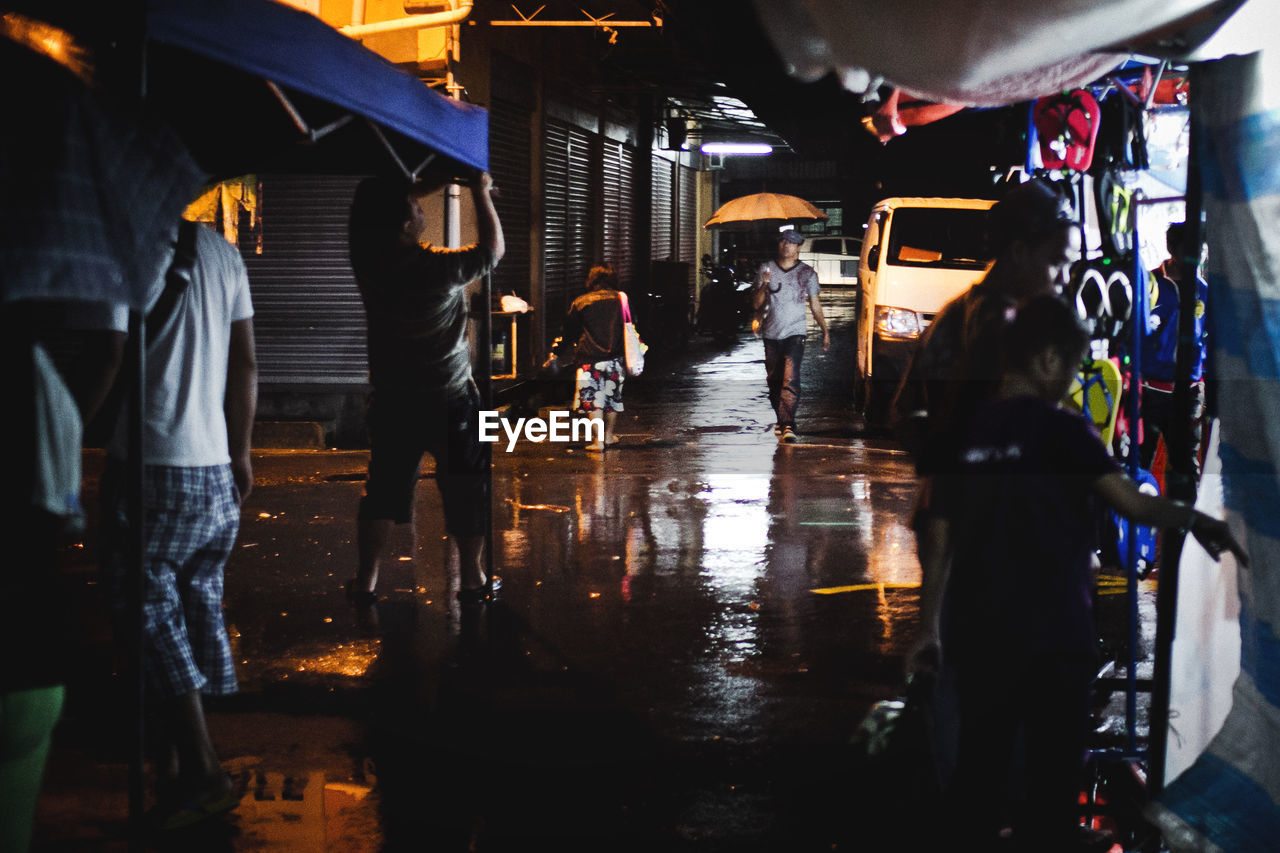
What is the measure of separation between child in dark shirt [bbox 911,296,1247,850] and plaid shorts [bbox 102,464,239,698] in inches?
90.3

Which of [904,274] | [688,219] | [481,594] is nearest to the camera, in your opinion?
[481,594]

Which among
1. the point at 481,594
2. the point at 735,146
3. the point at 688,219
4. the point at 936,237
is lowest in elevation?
the point at 481,594

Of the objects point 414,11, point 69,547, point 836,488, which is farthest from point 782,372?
point 69,547

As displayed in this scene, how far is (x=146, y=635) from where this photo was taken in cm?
406

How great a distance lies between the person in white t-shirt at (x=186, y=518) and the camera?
411 centimetres

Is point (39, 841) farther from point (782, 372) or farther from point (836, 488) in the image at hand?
point (782, 372)

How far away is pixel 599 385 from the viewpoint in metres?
12.3

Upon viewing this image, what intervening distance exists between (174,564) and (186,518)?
0.16 meters

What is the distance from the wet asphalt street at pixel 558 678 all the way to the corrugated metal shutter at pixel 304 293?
8.98 feet

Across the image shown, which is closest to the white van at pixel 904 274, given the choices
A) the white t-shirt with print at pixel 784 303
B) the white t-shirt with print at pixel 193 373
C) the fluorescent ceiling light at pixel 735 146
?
the white t-shirt with print at pixel 784 303

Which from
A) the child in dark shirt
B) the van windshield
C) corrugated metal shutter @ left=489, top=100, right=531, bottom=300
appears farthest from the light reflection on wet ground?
corrugated metal shutter @ left=489, top=100, right=531, bottom=300

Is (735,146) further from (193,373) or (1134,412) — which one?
(193,373)

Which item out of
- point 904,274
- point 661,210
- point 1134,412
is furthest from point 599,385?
point 661,210

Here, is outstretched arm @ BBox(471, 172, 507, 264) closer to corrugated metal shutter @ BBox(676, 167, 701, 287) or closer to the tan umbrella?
the tan umbrella
